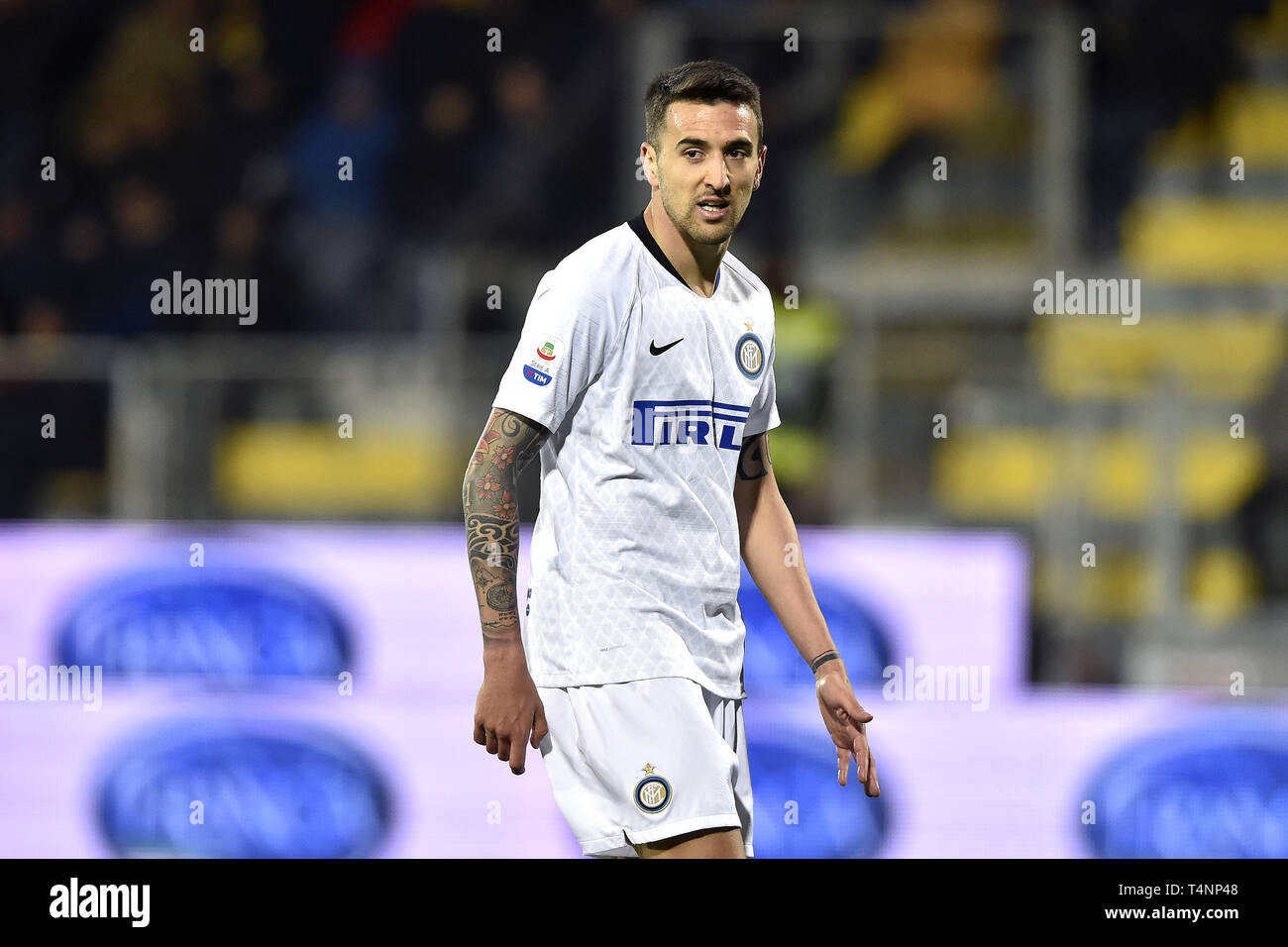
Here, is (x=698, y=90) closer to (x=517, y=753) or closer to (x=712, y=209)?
(x=712, y=209)

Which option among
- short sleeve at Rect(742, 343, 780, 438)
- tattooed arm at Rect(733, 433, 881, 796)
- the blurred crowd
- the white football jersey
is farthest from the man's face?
the blurred crowd

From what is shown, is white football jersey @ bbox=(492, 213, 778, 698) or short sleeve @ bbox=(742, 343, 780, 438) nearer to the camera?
white football jersey @ bbox=(492, 213, 778, 698)

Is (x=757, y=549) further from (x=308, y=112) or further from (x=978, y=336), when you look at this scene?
(x=308, y=112)

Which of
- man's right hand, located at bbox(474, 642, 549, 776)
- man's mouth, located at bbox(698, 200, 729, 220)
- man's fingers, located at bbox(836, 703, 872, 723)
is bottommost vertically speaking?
man's fingers, located at bbox(836, 703, 872, 723)

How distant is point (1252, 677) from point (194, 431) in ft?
13.6

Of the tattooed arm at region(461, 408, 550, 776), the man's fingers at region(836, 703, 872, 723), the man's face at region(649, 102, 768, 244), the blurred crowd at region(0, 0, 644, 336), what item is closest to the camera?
the tattooed arm at region(461, 408, 550, 776)

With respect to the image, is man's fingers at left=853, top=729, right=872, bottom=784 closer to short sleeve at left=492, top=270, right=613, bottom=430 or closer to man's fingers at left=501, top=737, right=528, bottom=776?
man's fingers at left=501, top=737, right=528, bottom=776

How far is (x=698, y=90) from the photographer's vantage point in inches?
113

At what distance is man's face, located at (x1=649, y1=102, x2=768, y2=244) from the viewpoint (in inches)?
113

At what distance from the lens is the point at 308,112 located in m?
8.38

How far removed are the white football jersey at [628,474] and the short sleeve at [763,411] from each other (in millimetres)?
150

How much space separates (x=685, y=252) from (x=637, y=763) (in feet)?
3.16

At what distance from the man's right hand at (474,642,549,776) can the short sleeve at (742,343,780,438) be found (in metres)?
0.69

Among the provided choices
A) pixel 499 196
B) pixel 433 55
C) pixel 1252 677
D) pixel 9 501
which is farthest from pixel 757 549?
pixel 433 55
